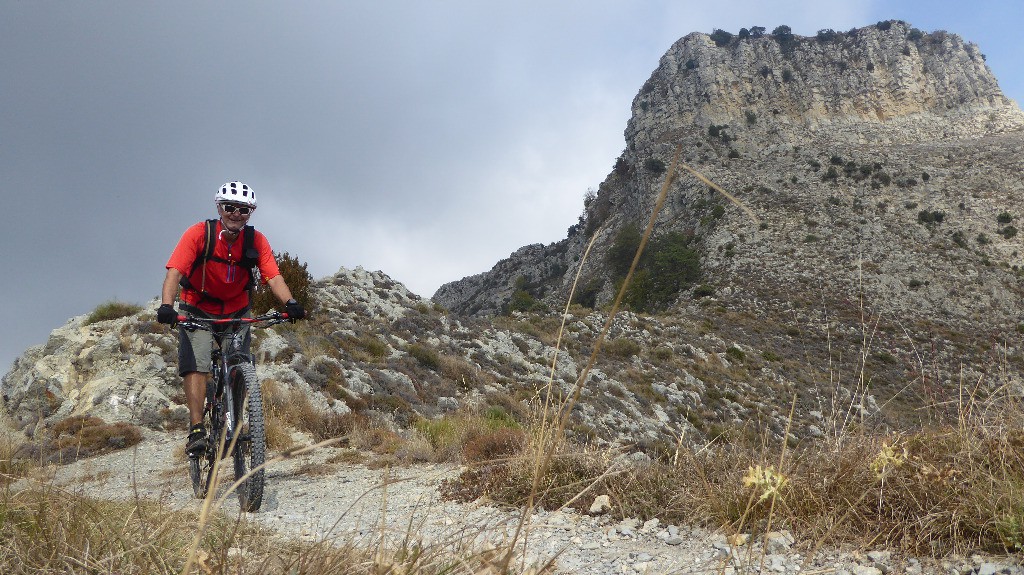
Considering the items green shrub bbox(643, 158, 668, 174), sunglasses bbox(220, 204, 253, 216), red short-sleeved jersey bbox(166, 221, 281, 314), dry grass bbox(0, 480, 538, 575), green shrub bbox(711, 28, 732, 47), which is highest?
green shrub bbox(711, 28, 732, 47)

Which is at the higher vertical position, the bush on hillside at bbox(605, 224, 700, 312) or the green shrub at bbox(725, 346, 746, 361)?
the bush on hillside at bbox(605, 224, 700, 312)

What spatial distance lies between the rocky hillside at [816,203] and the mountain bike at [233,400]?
23.8 metres

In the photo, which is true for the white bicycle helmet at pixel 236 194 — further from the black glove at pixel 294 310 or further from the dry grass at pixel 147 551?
the dry grass at pixel 147 551

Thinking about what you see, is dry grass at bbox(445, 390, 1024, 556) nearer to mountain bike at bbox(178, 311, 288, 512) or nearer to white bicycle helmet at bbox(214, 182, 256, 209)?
mountain bike at bbox(178, 311, 288, 512)

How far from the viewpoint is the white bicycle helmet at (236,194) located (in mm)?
4688

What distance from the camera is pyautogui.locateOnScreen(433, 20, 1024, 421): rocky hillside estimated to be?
4066 cm

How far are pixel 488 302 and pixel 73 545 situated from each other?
2573 inches

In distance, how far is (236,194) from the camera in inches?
188

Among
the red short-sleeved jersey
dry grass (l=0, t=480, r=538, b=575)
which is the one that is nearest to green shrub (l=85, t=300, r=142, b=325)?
the red short-sleeved jersey

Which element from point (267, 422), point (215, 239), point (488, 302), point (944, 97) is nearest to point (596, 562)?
point (215, 239)

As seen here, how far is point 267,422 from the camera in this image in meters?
8.38

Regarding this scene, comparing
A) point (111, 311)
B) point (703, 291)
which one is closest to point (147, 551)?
point (111, 311)

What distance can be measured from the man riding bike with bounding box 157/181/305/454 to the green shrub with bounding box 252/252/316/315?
10.5m

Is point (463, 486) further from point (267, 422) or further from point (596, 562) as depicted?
point (267, 422)
